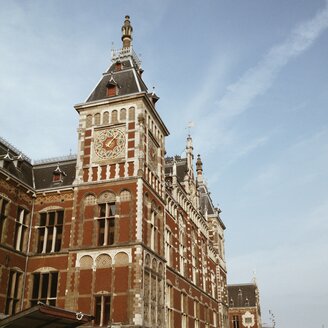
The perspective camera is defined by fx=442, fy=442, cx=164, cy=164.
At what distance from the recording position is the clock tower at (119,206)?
92.1 ft

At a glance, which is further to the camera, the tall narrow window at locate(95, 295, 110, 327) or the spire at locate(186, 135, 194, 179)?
the spire at locate(186, 135, 194, 179)

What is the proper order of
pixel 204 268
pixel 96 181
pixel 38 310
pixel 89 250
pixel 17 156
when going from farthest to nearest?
pixel 204 268
pixel 17 156
pixel 96 181
pixel 89 250
pixel 38 310

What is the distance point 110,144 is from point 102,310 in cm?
1164

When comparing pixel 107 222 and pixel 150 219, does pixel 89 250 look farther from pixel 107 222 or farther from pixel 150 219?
pixel 150 219

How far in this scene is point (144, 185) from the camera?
31.0 meters

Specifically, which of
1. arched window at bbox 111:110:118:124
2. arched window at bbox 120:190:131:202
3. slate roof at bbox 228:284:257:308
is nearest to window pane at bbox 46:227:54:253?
arched window at bbox 120:190:131:202

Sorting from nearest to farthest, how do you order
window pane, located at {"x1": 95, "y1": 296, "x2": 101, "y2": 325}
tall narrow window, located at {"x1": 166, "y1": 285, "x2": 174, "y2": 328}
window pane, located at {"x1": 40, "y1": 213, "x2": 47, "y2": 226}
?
window pane, located at {"x1": 95, "y1": 296, "x2": 101, "y2": 325}
window pane, located at {"x1": 40, "y1": 213, "x2": 47, "y2": 226}
tall narrow window, located at {"x1": 166, "y1": 285, "x2": 174, "y2": 328}

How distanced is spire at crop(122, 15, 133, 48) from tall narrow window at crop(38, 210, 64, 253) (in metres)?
16.7

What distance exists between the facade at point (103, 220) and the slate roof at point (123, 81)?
10 cm

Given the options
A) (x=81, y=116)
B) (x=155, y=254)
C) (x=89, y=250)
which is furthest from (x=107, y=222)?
(x=81, y=116)

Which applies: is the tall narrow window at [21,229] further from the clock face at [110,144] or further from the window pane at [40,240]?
the clock face at [110,144]

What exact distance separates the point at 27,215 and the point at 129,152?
8.93 metres

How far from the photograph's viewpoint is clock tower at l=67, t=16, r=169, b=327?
1105 inches

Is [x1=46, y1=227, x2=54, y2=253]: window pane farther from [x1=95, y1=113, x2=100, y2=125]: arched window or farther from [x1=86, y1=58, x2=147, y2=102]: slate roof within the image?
[x1=86, y1=58, x2=147, y2=102]: slate roof
